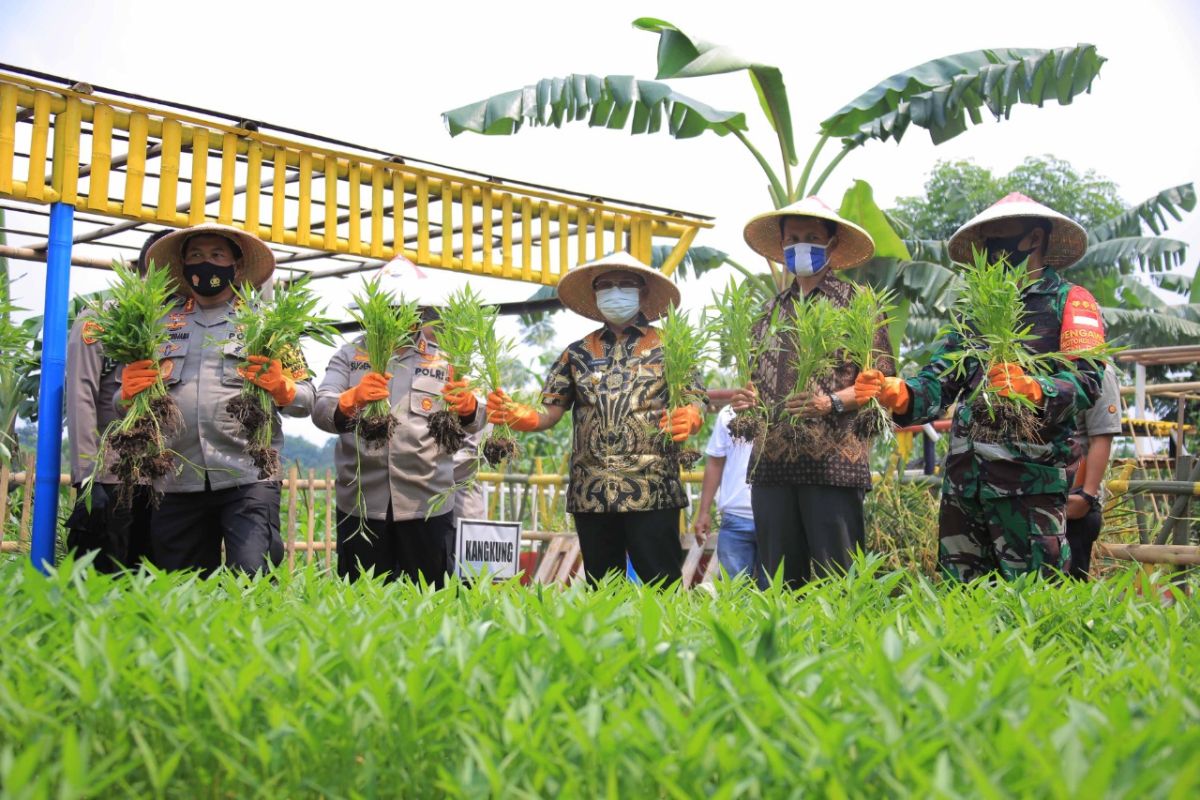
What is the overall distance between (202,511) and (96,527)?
51 cm

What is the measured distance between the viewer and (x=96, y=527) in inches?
194

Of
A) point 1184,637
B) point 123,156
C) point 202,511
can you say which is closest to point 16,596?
point 202,511

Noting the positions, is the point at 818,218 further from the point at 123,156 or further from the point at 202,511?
the point at 123,156

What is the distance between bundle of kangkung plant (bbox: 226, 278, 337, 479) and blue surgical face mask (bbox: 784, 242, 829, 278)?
76.6 inches

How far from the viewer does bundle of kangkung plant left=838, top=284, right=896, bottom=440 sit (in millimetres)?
4406

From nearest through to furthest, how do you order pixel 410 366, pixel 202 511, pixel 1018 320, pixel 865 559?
pixel 865 559, pixel 1018 320, pixel 202 511, pixel 410 366

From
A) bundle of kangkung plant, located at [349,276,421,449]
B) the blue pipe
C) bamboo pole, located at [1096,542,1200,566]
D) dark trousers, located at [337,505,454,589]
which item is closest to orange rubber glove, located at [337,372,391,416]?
bundle of kangkung plant, located at [349,276,421,449]

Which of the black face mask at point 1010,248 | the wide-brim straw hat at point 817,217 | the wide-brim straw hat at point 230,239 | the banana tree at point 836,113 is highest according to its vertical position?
the banana tree at point 836,113

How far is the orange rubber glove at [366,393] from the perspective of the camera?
4691mm

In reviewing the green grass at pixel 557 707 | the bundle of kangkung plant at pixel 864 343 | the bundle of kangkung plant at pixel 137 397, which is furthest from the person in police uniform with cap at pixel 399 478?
the green grass at pixel 557 707

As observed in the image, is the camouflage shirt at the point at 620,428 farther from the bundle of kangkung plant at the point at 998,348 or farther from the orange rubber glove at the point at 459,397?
the bundle of kangkung plant at the point at 998,348

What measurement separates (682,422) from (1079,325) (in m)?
1.58

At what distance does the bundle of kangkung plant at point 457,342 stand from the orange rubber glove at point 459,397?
0.03 meters

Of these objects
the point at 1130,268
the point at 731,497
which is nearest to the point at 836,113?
the point at 731,497
